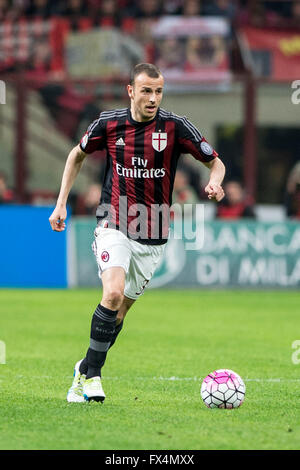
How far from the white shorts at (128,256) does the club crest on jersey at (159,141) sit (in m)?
0.61

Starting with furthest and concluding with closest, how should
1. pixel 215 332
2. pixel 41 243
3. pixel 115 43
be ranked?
pixel 115 43 < pixel 41 243 < pixel 215 332

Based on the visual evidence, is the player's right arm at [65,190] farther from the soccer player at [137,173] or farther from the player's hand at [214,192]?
the player's hand at [214,192]

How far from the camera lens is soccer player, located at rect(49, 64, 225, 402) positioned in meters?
6.43

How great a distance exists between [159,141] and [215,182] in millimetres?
509

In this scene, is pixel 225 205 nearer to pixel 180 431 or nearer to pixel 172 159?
pixel 172 159

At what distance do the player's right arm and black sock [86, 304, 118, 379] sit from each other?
Result: 0.60m

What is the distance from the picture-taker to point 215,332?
10.6 m

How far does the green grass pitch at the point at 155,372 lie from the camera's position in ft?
16.8

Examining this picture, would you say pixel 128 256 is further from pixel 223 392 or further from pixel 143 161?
pixel 223 392

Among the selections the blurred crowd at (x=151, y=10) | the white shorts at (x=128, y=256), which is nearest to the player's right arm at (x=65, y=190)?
the white shorts at (x=128, y=256)

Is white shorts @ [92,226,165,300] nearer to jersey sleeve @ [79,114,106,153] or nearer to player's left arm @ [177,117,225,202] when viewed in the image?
jersey sleeve @ [79,114,106,153]

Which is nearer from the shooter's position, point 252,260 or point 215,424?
point 215,424

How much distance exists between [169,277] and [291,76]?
5.64 m

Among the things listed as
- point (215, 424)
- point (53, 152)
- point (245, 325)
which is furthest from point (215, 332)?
point (53, 152)
